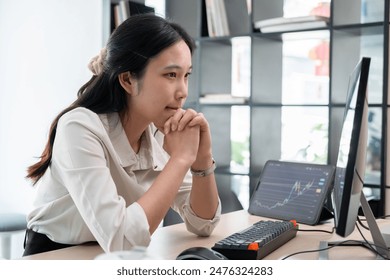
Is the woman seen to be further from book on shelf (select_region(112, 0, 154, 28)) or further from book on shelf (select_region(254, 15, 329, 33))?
book on shelf (select_region(112, 0, 154, 28))

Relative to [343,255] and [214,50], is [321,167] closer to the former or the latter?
[343,255]

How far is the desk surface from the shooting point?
3.96 ft

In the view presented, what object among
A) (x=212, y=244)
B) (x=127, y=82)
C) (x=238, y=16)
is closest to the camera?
(x=212, y=244)

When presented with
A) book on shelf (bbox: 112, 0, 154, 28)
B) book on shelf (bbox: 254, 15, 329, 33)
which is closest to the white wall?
book on shelf (bbox: 112, 0, 154, 28)

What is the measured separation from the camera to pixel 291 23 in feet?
9.30

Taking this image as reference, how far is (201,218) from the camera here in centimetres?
146

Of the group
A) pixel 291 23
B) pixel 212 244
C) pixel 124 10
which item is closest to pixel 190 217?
pixel 212 244

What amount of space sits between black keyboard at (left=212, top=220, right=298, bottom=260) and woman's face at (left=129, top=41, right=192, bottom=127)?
0.40 meters

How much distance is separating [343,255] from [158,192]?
448 mm

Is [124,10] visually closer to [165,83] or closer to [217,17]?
[217,17]

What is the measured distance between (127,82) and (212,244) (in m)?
0.50

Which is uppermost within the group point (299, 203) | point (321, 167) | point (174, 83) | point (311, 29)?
point (311, 29)

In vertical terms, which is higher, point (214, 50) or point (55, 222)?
point (214, 50)
